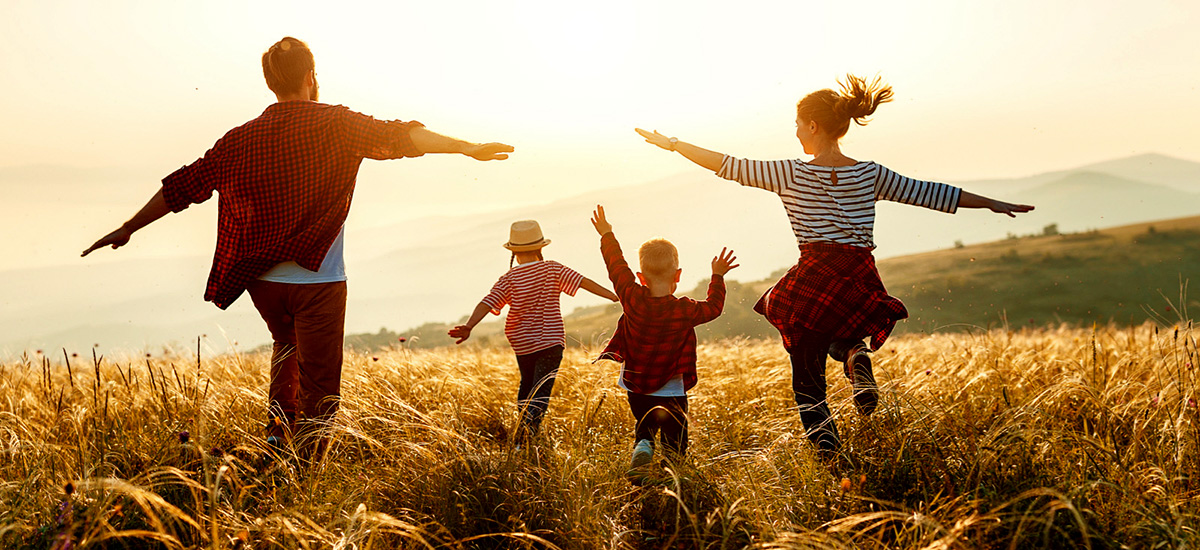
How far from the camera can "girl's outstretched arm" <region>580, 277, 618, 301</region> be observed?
4.85 meters

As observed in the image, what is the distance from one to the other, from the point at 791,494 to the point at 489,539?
1.26 metres

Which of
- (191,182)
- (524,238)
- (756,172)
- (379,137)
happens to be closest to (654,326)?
(756,172)

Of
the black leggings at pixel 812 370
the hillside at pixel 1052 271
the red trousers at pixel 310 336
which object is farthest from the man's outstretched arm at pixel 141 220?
Answer: the hillside at pixel 1052 271

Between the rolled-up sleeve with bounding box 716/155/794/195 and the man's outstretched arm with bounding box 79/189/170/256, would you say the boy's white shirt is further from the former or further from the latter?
the man's outstretched arm with bounding box 79/189/170/256

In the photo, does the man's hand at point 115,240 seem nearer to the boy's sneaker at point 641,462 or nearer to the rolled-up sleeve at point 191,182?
the rolled-up sleeve at point 191,182

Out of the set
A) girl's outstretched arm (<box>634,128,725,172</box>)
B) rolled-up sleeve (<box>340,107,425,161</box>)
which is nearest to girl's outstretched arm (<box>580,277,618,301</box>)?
girl's outstretched arm (<box>634,128,725,172</box>)

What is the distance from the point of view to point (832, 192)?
4184 mm

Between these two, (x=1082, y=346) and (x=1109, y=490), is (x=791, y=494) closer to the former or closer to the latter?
(x=1109, y=490)

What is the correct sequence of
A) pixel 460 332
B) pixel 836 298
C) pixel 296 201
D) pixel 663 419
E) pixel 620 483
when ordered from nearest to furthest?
pixel 620 483, pixel 836 298, pixel 296 201, pixel 663 419, pixel 460 332

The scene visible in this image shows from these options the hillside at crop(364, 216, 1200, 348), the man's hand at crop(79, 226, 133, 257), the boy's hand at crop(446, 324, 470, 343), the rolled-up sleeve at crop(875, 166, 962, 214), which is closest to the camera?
the rolled-up sleeve at crop(875, 166, 962, 214)

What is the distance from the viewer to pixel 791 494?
10.9ft

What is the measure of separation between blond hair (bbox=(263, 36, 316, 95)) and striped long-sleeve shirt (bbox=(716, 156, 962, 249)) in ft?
7.63

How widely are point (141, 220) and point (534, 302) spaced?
2.33m

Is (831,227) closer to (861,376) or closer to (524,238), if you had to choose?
(861,376)
